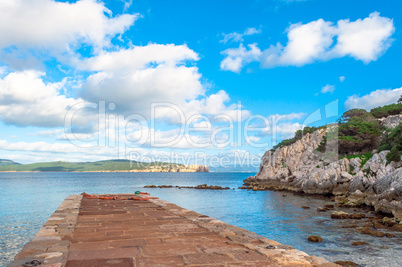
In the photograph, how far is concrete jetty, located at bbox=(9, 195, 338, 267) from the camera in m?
5.39

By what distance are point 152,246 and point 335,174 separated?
139 feet

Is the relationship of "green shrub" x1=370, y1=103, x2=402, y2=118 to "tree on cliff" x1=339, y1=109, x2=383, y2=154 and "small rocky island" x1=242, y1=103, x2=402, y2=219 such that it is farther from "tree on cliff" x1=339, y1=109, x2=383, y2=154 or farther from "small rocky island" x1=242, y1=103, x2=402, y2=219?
"tree on cliff" x1=339, y1=109, x2=383, y2=154

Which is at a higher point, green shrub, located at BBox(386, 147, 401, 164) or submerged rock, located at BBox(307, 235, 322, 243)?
green shrub, located at BBox(386, 147, 401, 164)

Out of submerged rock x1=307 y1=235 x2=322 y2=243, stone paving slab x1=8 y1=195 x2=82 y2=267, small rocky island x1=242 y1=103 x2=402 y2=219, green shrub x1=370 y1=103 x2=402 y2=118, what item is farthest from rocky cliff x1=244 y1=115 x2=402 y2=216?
stone paving slab x1=8 y1=195 x2=82 y2=267

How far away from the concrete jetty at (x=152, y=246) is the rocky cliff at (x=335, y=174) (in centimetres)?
1984

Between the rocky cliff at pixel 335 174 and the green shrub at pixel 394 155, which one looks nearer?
the rocky cliff at pixel 335 174

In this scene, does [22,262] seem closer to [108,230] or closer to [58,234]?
[58,234]

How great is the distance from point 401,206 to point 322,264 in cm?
2075

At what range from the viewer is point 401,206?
2156cm

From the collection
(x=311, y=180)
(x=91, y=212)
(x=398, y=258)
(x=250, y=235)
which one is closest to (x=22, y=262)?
(x=250, y=235)

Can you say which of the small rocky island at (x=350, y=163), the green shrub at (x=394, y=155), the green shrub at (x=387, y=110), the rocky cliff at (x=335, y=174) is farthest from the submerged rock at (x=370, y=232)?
the green shrub at (x=387, y=110)

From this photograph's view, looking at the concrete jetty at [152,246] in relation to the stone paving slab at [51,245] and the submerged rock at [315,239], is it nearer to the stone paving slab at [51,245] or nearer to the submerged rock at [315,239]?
the stone paving slab at [51,245]

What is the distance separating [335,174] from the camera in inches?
1695

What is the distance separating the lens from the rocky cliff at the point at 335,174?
2600cm
